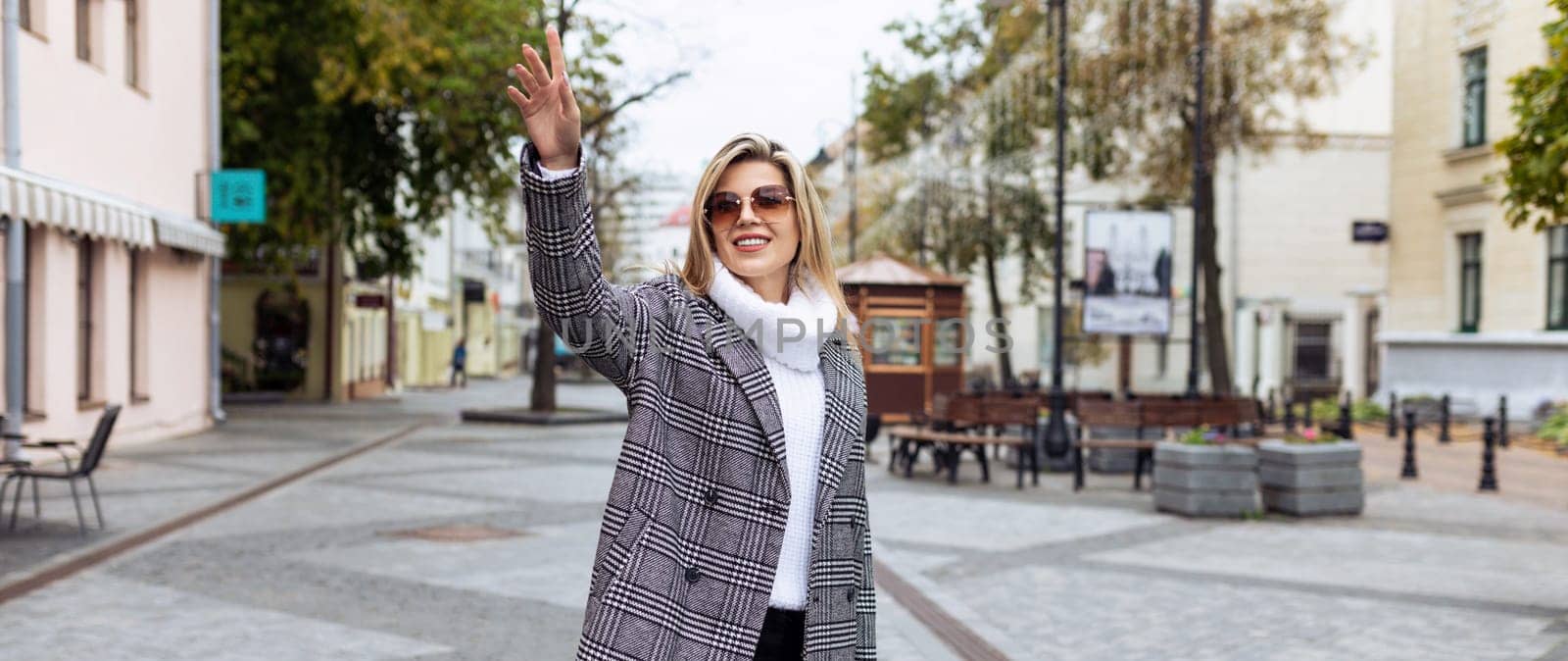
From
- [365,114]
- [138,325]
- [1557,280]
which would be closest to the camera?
[138,325]

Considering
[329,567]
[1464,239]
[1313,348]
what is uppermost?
[1464,239]

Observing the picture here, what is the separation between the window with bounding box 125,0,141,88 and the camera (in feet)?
64.0

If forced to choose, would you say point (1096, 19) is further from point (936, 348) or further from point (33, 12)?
point (33, 12)

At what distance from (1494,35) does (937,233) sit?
1414cm

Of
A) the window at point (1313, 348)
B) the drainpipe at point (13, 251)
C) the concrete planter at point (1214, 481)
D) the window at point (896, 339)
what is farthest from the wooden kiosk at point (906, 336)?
the window at point (1313, 348)

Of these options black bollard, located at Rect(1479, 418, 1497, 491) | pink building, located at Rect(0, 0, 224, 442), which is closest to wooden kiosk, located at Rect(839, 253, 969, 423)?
pink building, located at Rect(0, 0, 224, 442)

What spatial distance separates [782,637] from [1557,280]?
83.7ft

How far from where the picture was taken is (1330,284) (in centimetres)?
4097

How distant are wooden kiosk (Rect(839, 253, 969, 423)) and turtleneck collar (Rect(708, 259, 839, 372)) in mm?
23086

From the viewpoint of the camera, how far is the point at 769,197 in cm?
257

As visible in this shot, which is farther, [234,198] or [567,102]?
[234,198]

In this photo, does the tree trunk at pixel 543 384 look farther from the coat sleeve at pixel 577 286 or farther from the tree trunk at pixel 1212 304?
the coat sleeve at pixel 577 286

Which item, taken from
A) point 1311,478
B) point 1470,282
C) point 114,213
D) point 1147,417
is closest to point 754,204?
point 1311,478

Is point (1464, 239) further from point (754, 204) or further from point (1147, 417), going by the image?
point (754, 204)
